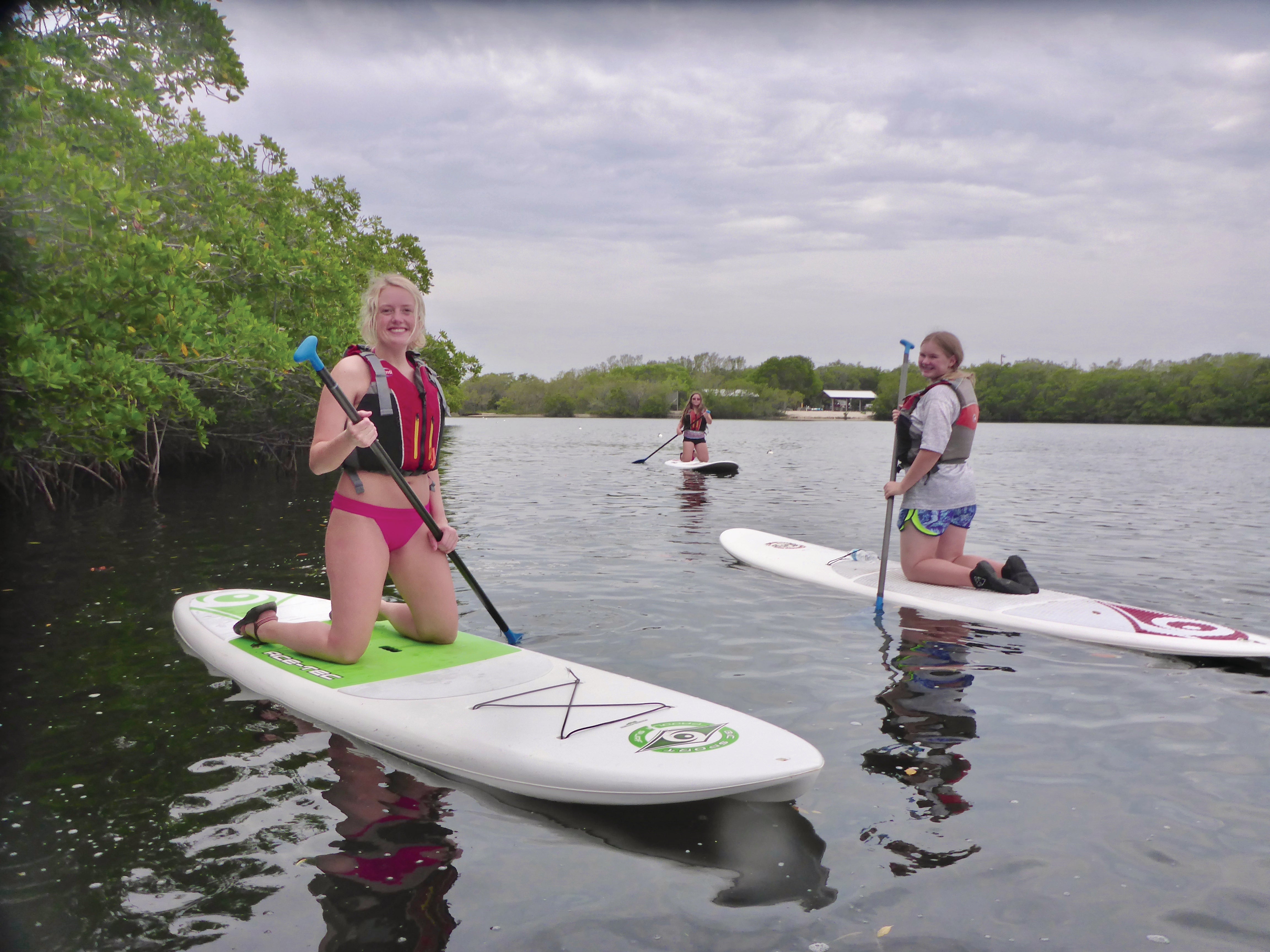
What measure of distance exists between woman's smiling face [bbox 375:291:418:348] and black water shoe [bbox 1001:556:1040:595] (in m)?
4.61

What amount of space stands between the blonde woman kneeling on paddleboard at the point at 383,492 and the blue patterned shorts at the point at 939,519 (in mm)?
3666

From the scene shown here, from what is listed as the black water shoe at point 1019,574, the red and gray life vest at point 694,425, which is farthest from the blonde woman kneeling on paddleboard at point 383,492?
the red and gray life vest at point 694,425

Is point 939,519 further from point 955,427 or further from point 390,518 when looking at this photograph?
point 390,518

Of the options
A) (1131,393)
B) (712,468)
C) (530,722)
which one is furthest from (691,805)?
(1131,393)

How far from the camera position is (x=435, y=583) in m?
4.35

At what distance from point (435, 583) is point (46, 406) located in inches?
286

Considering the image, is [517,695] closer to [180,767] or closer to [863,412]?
[180,767]

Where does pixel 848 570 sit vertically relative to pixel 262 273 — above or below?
below

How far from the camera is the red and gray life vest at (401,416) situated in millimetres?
4027

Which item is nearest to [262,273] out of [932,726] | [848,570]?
[848,570]

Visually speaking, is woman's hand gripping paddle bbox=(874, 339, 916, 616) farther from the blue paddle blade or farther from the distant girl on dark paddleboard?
the distant girl on dark paddleboard

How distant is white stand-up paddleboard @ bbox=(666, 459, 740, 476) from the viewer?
1859 cm

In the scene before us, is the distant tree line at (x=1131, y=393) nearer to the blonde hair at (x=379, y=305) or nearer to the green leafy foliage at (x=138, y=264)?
the green leafy foliage at (x=138, y=264)

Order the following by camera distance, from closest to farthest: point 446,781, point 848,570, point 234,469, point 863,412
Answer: point 446,781
point 848,570
point 234,469
point 863,412
